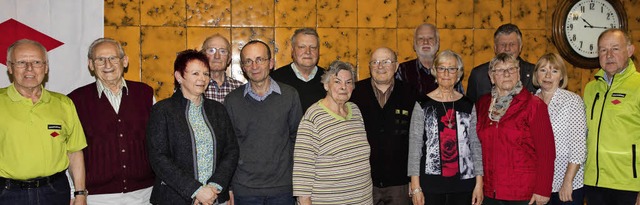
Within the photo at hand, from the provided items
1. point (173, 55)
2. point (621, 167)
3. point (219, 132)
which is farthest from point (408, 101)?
point (173, 55)

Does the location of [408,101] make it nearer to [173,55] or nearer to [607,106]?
[607,106]

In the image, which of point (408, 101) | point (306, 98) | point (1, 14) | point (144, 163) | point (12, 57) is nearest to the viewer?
point (12, 57)

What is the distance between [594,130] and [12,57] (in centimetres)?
343

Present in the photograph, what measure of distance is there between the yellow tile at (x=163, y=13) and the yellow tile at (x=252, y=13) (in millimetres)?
431

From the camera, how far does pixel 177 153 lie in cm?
275

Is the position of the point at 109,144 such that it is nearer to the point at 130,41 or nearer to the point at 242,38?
the point at 130,41

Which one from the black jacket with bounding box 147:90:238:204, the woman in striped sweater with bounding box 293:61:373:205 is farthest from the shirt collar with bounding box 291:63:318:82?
the black jacket with bounding box 147:90:238:204

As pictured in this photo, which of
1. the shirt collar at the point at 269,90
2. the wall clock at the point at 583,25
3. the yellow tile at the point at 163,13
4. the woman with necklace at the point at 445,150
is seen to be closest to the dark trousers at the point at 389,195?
the woman with necklace at the point at 445,150

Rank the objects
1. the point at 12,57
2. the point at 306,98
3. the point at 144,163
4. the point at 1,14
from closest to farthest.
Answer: the point at 12,57, the point at 144,163, the point at 306,98, the point at 1,14

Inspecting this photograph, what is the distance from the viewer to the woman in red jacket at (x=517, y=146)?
3041mm

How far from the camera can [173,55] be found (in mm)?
4586

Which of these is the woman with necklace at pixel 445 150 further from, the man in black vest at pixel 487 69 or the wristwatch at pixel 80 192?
the wristwatch at pixel 80 192

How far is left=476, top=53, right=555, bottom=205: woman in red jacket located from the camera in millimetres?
3041

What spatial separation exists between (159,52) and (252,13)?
845 mm
